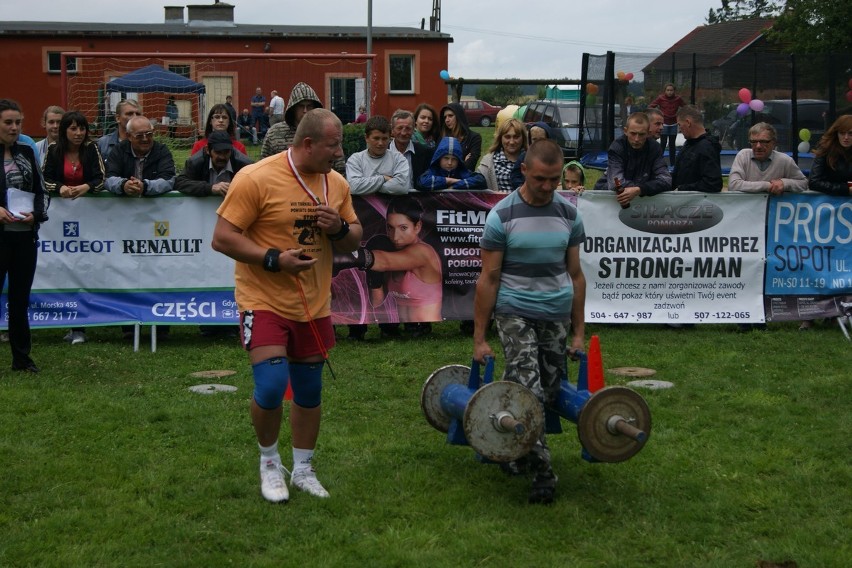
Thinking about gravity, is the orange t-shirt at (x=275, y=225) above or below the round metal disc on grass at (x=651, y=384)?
above

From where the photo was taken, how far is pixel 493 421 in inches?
213

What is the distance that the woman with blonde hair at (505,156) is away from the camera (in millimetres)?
10523

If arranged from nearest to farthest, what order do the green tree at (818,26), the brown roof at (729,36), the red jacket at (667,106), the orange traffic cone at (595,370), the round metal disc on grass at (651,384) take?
the orange traffic cone at (595,370), the round metal disc on grass at (651,384), the red jacket at (667,106), the green tree at (818,26), the brown roof at (729,36)

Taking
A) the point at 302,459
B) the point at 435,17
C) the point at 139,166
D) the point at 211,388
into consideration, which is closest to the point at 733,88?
the point at 139,166

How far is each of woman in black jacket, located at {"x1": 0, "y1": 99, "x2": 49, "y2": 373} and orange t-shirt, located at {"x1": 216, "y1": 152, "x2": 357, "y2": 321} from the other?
352 centimetres

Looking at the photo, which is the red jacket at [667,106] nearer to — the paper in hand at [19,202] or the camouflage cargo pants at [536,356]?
the paper in hand at [19,202]

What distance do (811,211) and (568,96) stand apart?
18.5m

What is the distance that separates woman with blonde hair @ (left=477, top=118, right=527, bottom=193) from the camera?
10.5 meters

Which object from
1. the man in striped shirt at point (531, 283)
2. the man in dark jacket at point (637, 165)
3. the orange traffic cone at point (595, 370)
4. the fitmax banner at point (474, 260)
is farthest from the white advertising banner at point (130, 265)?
the orange traffic cone at point (595, 370)

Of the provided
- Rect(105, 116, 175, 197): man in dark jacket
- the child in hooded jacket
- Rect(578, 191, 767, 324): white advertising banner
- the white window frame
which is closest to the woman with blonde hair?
the child in hooded jacket

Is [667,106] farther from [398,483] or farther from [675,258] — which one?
[398,483]

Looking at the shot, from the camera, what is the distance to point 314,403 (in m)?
5.79

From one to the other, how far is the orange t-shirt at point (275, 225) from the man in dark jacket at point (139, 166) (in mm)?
4584

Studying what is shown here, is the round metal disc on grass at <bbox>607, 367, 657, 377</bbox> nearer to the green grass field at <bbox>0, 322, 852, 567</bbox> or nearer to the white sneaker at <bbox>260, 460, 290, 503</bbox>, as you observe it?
the green grass field at <bbox>0, 322, 852, 567</bbox>
